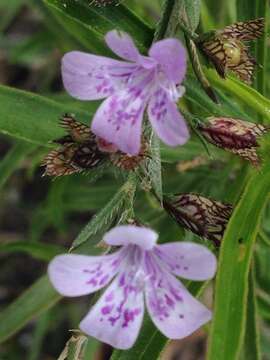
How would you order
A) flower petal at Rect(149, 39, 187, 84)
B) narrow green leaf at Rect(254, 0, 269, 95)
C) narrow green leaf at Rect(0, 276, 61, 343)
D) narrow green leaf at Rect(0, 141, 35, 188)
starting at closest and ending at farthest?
flower petal at Rect(149, 39, 187, 84) → narrow green leaf at Rect(254, 0, 269, 95) → narrow green leaf at Rect(0, 276, 61, 343) → narrow green leaf at Rect(0, 141, 35, 188)

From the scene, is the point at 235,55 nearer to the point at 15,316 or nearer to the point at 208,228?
the point at 208,228

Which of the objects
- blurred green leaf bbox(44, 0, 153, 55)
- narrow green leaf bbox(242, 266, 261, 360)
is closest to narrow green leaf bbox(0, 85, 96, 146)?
blurred green leaf bbox(44, 0, 153, 55)

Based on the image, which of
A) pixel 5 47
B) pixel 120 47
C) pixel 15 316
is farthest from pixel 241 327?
pixel 5 47

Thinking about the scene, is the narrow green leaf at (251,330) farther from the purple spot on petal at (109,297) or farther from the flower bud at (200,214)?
the purple spot on petal at (109,297)

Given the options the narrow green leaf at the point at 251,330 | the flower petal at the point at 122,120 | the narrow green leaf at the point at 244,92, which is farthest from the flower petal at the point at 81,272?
the narrow green leaf at the point at 251,330

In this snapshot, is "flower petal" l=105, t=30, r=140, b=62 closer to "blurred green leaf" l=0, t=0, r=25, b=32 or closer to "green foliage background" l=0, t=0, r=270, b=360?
"green foliage background" l=0, t=0, r=270, b=360
